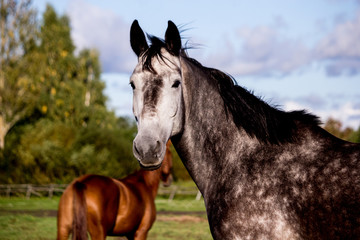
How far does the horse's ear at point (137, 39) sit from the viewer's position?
3625 millimetres

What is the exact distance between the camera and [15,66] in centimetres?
3684

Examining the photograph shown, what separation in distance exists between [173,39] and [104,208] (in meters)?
5.47

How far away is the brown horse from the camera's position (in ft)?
25.1

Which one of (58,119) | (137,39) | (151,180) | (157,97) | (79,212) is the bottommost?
(79,212)

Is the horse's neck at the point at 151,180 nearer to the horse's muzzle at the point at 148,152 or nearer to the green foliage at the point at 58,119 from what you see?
the horse's muzzle at the point at 148,152

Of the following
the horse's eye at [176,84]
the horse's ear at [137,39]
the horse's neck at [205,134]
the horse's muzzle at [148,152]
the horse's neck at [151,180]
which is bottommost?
the horse's neck at [151,180]

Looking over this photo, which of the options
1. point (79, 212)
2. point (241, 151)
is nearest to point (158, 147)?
point (241, 151)

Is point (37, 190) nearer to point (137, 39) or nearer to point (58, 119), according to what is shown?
point (58, 119)

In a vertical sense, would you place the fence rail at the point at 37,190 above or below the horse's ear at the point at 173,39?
below

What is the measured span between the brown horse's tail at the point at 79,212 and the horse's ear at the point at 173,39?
4.75 m

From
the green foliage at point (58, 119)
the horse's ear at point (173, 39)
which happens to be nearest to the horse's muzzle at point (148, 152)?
the horse's ear at point (173, 39)

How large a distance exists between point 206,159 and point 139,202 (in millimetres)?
5913

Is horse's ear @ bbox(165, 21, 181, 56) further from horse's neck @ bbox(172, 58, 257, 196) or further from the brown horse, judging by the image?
the brown horse

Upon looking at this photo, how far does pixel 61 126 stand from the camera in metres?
36.3
